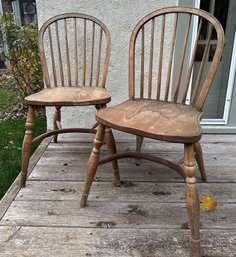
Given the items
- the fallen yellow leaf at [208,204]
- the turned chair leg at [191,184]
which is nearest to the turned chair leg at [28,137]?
the turned chair leg at [191,184]

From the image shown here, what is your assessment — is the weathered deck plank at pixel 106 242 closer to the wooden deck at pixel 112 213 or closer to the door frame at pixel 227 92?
the wooden deck at pixel 112 213

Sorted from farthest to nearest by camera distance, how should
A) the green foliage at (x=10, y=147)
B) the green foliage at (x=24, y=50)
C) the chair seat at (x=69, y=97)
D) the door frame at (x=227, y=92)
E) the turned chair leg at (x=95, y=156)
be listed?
the green foliage at (x=24, y=50) → the door frame at (x=227, y=92) → the green foliage at (x=10, y=147) → the chair seat at (x=69, y=97) → the turned chair leg at (x=95, y=156)

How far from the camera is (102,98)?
4.56 ft

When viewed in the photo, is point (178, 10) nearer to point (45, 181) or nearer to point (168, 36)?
point (168, 36)

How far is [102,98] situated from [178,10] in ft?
1.86

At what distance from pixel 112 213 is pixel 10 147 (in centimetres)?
116

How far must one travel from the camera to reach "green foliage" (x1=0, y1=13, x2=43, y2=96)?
2.73 meters

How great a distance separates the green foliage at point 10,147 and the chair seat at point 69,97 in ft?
1.89

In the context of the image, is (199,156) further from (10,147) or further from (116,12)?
(10,147)

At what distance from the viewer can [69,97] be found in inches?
55.6

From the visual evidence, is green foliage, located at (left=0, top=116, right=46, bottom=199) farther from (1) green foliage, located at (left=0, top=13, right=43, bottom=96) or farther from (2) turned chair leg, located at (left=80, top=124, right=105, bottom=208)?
(2) turned chair leg, located at (left=80, top=124, right=105, bottom=208)

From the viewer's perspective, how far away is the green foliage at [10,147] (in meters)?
1.69

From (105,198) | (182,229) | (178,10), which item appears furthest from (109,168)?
(178,10)

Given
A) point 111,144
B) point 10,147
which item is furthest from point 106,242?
point 10,147
